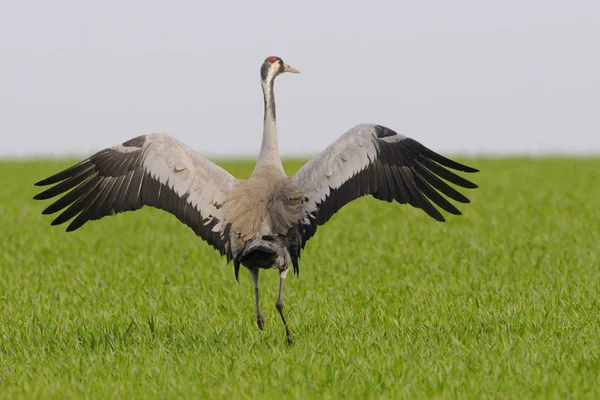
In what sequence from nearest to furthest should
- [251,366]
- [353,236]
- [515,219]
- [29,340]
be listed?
[251,366] → [29,340] → [353,236] → [515,219]

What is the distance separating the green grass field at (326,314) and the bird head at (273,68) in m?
2.43

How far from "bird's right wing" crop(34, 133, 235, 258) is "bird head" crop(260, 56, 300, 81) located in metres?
1.04

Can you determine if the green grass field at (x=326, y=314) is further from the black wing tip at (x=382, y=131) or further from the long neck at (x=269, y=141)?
the black wing tip at (x=382, y=131)

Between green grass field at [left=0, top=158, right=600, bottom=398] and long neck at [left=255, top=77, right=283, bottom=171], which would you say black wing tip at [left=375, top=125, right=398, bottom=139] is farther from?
green grass field at [left=0, top=158, right=600, bottom=398]

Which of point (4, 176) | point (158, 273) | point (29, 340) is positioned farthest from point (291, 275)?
point (4, 176)

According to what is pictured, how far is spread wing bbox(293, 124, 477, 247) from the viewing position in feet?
27.4

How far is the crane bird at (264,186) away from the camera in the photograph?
8.24 meters

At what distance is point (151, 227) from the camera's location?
58.4 ft

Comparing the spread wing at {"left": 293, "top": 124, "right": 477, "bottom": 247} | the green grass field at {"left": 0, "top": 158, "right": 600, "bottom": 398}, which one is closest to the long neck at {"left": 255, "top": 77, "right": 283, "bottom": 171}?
the spread wing at {"left": 293, "top": 124, "right": 477, "bottom": 247}

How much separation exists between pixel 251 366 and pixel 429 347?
1.58 meters

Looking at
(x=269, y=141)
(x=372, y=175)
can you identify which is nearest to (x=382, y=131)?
(x=372, y=175)

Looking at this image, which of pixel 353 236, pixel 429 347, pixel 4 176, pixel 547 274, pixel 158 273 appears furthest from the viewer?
pixel 4 176

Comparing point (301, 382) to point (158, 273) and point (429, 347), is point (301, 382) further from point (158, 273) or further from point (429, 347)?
point (158, 273)

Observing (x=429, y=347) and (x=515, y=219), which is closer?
(x=429, y=347)
